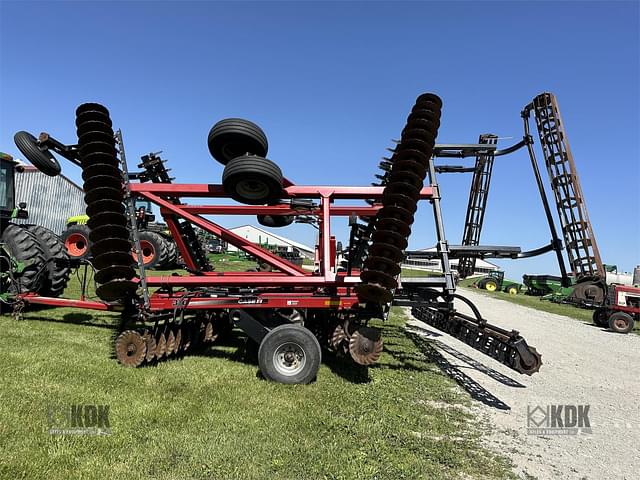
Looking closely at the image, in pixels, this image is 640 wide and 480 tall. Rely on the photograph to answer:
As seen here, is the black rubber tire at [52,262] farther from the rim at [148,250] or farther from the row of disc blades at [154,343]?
the rim at [148,250]

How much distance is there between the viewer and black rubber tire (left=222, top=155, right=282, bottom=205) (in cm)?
491

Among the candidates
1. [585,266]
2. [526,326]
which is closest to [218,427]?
[526,326]

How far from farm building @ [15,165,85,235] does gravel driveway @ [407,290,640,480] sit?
33455 mm

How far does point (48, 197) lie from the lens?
3353cm

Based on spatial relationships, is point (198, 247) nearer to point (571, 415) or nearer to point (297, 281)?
point (297, 281)

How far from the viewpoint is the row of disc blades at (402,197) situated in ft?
14.8

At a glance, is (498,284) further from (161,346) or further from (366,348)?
(161,346)

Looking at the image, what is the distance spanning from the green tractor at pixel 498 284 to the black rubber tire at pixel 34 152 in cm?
3269

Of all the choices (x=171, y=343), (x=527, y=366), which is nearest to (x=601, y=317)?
(x=527, y=366)

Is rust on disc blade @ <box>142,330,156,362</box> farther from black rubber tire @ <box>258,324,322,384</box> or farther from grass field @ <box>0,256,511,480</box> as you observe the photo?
black rubber tire @ <box>258,324,322,384</box>

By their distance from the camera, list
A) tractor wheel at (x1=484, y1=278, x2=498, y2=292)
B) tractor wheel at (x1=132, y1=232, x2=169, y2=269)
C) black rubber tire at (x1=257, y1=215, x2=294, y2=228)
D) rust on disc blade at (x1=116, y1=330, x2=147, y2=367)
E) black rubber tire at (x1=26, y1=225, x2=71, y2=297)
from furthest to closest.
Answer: tractor wheel at (x1=484, y1=278, x2=498, y2=292), tractor wheel at (x1=132, y1=232, x2=169, y2=269), black rubber tire at (x1=26, y1=225, x2=71, y2=297), black rubber tire at (x1=257, y1=215, x2=294, y2=228), rust on disc blade at (x1=116, y1=330, x2=147, y2=367)

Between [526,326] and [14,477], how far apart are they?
12447 millimetres

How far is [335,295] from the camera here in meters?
5.67

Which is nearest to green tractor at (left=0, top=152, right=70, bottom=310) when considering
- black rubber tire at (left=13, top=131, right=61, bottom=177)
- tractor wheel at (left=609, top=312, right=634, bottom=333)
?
black rubber tire at (left=13, top=131, right=61, bottom=177)
